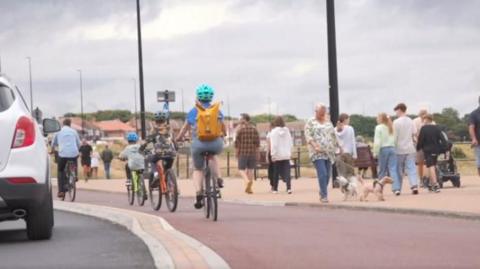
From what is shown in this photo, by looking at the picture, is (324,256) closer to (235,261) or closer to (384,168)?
(235,261)

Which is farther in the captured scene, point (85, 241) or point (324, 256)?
point (85, 241)

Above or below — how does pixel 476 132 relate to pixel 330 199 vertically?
above

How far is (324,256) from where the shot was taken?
907 centimetres

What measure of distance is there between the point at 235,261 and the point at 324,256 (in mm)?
928

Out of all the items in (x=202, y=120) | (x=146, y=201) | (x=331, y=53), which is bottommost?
(x=146, y=201)

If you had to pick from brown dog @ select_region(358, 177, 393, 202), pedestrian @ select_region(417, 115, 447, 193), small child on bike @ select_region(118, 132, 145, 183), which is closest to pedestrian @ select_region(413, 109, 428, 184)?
pedestrian @ select_region(417, 115, 447, 193)

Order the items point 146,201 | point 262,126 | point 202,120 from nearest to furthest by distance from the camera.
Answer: point 202,120, point 146,201, point 262,126

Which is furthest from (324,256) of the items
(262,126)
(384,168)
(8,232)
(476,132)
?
(262,126)

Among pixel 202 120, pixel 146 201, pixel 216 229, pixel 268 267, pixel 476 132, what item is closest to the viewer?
pixel 268 267

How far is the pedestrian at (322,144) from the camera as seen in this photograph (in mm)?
17125

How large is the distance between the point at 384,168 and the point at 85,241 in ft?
28.9

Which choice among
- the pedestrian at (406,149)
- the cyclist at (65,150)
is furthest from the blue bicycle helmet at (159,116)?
the pedestrian at (406,149)

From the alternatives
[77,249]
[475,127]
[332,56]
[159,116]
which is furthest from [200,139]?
[332,56]

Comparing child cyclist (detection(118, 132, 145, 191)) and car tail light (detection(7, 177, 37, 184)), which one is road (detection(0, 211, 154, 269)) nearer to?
car tail light (detection(7, 177, 37, 184))
